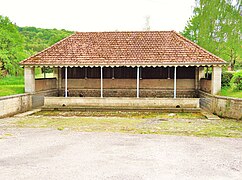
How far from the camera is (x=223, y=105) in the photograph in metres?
13.1

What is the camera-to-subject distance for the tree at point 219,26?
65.6ft

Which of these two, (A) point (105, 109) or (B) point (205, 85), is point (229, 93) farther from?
(A) point (105, 109)

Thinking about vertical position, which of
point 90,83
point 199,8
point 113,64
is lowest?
point 90,83

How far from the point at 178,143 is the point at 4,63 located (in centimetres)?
1970

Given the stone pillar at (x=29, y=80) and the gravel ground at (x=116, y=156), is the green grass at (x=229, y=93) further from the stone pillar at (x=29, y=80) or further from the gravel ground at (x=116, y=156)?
the stone pillar at (x=29, y=80)

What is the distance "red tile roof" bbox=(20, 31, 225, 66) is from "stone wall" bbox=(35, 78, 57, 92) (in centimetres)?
157

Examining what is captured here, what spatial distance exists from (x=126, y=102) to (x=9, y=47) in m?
14.3

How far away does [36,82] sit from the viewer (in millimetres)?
16891

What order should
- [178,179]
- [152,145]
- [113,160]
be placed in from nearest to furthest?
[178,179]
[113,160]
[152,145]

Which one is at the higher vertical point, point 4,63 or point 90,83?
point 4,63

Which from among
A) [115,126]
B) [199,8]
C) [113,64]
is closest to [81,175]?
[115,126]

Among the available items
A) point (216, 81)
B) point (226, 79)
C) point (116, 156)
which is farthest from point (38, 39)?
point (116, 156)

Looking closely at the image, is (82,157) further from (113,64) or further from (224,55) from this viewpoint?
(224,55)

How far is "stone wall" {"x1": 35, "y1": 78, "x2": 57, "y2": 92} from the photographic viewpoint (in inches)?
669
